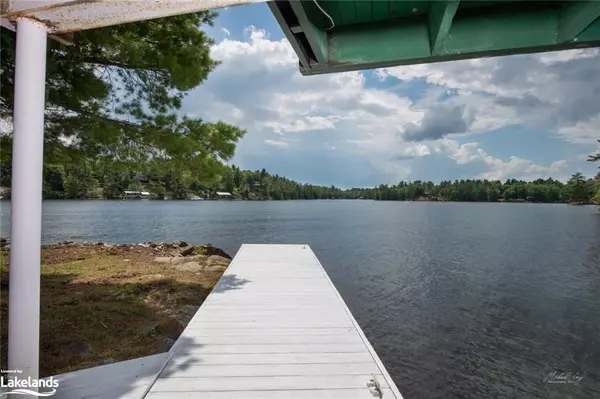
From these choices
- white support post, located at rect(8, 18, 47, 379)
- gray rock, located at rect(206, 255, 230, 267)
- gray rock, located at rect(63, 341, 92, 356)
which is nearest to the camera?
white support post, located at rect(8, 18, 47, 379)

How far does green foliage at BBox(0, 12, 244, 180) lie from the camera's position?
522cm

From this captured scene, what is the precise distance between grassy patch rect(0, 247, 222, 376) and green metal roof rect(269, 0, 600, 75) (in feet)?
13.7

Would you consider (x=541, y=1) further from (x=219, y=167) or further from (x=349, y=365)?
(x=219, y=167)

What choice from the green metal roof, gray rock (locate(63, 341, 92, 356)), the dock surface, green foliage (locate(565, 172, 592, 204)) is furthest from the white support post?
green foliage (locate(565, 172, 592, 204))

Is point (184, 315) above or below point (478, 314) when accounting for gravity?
Result: above

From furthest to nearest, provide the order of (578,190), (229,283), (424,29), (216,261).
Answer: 1. (578,190)
2. (216,261)
3. (229,283)
4. (424,29)

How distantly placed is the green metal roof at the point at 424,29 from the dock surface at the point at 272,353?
235 centimetres

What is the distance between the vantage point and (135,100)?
6.14m

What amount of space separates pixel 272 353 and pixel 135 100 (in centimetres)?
504

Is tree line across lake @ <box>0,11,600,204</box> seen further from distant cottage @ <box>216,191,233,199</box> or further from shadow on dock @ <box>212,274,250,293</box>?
distant cottage @ <box>216,191,233,199</box>

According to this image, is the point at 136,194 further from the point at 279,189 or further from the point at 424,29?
the point at 424,29

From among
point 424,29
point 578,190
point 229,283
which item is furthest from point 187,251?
point 578,190

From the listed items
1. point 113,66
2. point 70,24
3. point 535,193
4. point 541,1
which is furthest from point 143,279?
point 535,193

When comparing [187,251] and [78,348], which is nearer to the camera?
[78,348]
